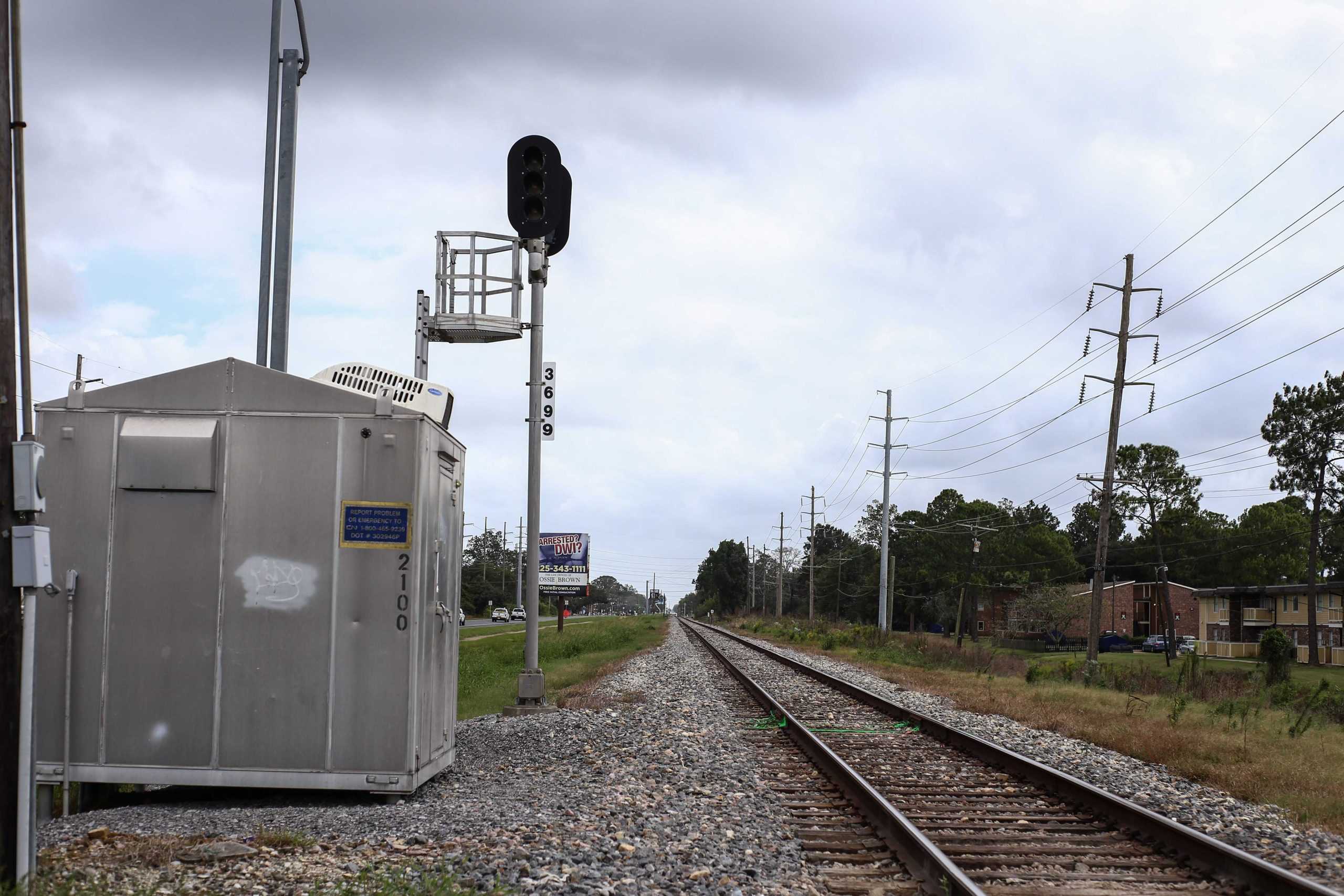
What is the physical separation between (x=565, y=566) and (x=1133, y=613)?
75.9 m

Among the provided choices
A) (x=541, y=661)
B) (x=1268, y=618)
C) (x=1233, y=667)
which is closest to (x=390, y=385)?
(x=541, y=661)

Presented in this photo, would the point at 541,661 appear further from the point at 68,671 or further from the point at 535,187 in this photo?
the point at 68,671

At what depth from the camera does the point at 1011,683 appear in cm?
2398

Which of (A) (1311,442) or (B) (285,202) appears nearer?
(B) (285,202)

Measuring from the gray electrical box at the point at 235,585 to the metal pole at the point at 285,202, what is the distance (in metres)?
2.90

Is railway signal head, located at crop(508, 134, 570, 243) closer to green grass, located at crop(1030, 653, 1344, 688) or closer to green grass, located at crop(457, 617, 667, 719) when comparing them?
green grass, located at crop(457, 617, 667, 719)

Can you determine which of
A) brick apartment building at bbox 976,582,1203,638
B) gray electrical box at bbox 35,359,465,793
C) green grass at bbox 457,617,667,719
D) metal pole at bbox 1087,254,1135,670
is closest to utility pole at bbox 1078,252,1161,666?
metal pole at bbox 1087,254,1135,670

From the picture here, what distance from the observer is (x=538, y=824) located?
743 cm

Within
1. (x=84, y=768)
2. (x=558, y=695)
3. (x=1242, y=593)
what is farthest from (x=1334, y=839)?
(x=1242, y=593)

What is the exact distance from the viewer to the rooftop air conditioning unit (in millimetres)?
9516

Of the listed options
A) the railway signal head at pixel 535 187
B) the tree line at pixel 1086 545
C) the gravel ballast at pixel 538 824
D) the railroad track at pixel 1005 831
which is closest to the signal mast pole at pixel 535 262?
the railway signal head at pixel 535 187

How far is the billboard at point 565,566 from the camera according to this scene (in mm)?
39125

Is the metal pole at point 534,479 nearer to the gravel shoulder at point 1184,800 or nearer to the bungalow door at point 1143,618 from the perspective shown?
the gravel shoulder at point 1184,800

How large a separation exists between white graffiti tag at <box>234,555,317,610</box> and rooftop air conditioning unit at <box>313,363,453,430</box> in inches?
69.6
